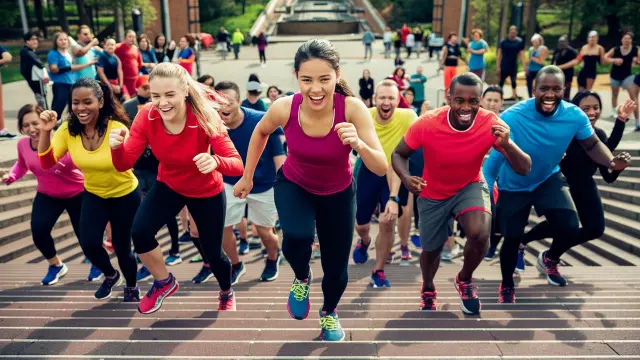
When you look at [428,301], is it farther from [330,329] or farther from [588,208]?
[588,208]

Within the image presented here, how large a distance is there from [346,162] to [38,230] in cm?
324

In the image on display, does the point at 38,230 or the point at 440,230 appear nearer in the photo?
the point at 440,230

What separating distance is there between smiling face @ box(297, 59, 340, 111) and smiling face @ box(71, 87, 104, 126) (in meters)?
1.93

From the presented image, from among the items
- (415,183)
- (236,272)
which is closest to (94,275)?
(236,272)

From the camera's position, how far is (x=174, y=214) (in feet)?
13.3

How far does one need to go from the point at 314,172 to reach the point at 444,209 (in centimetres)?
121

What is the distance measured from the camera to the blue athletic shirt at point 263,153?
5.53 m

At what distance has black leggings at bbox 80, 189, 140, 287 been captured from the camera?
14.7 feet

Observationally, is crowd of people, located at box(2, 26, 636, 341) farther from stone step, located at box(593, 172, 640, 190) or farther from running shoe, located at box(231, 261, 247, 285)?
stone step, located at box(593, 172, 640, 190)

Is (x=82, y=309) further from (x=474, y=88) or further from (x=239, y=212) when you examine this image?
(x=474, y=88)

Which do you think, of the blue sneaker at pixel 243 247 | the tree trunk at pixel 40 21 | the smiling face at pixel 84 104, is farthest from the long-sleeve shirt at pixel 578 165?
the tree trunk at pixel 40 21

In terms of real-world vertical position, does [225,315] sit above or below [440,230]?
below

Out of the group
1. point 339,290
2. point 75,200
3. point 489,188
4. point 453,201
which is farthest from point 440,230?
point 75,200

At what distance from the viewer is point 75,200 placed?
17.4 ft
